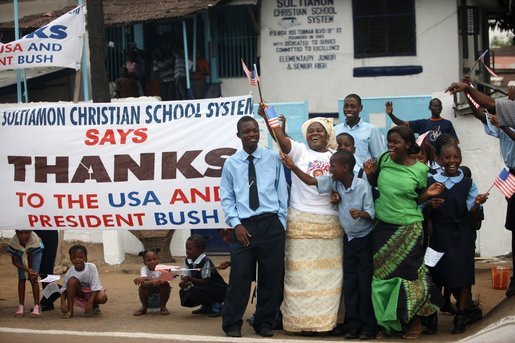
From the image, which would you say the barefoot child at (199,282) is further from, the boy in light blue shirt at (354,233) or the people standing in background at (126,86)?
the people standing in background at (126,86)

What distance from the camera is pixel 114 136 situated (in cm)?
997

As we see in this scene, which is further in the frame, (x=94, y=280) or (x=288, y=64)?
(x=288, y=64)

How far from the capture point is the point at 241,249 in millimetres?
8703

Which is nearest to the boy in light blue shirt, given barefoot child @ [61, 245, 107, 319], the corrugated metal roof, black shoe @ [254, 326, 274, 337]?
black shoe @ [254, 326, 274, 337]

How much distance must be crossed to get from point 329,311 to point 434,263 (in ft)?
3.11

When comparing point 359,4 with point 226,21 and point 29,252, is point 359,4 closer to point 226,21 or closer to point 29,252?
point 226,21

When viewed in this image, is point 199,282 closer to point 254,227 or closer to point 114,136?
point 254,227

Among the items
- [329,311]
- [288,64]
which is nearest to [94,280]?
[329,311]

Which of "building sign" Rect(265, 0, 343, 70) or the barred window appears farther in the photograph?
"building sign" Rect(265, 0, 343, 70)

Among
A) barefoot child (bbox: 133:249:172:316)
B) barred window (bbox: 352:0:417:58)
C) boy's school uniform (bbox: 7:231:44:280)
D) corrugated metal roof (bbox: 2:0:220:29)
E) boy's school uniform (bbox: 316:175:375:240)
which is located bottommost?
barefoot child (bbox: 133:249:172:316)

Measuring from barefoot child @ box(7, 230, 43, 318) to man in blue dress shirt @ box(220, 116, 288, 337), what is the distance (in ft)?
7.41

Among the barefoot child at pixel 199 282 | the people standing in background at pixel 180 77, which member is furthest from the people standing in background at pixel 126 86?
the barefoot child at pixel 199 282

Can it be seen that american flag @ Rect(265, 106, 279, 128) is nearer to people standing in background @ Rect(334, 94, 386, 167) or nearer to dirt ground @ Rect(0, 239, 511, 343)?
people standing in background @ Rect(334, 94, 386, 167)

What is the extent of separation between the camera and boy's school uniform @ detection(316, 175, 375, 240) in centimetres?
845
